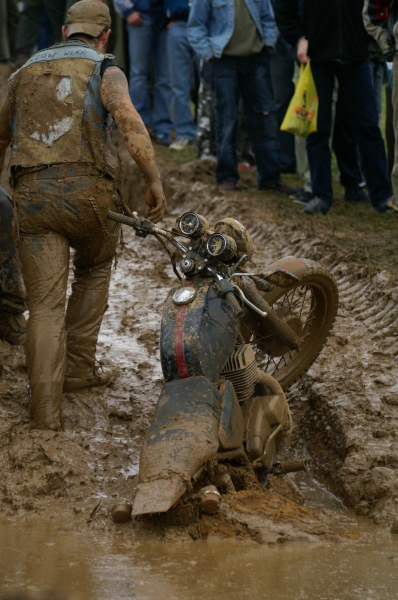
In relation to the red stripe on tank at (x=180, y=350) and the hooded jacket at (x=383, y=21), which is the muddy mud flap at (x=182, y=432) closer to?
the red stripe on tank at (x=180, y=350)

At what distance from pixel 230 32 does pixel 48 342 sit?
20.4ft

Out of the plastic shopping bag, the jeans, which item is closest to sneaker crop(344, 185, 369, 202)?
the plastic shopping bag

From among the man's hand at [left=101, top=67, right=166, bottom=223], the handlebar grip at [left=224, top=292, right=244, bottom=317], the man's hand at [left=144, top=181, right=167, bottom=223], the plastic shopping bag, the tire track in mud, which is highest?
the man's hand at [left=101, top=67, right=166, bottom=223]

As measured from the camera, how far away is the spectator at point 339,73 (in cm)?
948

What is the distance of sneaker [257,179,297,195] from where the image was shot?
36.8 feet

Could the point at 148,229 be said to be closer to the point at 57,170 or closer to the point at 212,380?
the point at 57,170

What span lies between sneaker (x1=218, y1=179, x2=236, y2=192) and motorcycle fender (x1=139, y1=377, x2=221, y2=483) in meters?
6.48

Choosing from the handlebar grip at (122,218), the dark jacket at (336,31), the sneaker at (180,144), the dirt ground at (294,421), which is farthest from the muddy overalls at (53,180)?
the sneaker at (180,144)

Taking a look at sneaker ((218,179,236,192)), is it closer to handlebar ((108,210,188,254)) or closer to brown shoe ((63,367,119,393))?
brown shoe ((63,367,119,393))

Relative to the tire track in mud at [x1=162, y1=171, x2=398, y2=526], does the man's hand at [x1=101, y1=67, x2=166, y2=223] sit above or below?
above

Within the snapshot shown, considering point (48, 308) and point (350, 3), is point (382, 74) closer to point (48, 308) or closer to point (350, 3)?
point (350, 3)

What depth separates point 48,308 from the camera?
5.48m

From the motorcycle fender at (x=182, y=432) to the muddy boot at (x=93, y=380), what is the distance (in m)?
1.40

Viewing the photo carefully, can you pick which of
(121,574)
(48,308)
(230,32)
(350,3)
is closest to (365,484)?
(121,574)
